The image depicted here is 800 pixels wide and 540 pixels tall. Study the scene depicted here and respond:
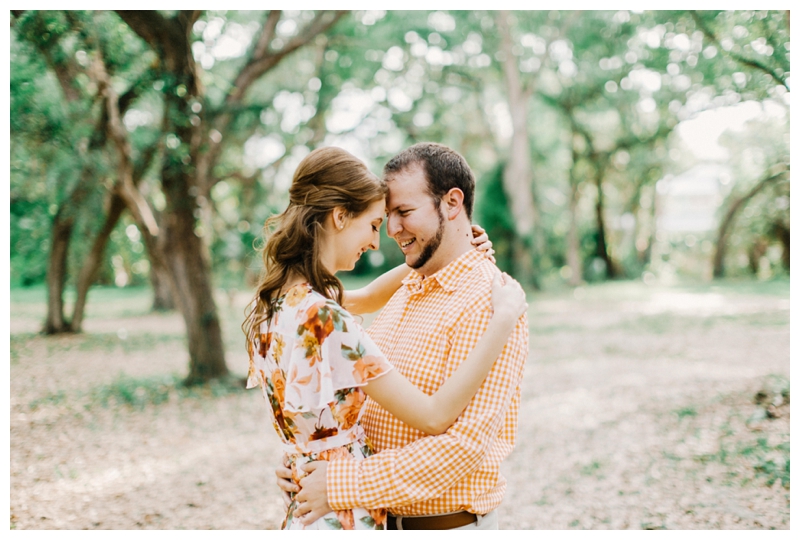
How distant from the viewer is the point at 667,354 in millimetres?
10781

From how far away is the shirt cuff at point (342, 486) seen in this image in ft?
5.89

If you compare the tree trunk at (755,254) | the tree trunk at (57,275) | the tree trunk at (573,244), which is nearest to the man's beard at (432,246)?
the tree trunk at (57,275)

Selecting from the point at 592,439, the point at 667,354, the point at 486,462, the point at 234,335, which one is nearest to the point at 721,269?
the point at 667,354

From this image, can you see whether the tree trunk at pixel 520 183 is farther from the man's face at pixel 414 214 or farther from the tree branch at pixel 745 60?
the man's face at pixel 414 214

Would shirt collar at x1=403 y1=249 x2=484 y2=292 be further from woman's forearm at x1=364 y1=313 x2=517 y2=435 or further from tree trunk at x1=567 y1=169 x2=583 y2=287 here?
tree trunk at x1=567 y1=169 x2=583 y2=287

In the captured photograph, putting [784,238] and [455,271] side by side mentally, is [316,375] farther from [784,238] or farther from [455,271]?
[784,238]

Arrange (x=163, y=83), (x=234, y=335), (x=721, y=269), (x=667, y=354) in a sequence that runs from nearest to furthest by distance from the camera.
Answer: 1. (x=163, y=83)
2. (x=667, y=354)
3. (x=234, y=335)
4. (x=721, y=269)

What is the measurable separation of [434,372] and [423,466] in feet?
1.03

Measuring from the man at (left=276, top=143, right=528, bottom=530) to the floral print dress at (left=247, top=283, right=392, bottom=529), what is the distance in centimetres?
8

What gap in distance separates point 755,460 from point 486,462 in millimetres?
4527

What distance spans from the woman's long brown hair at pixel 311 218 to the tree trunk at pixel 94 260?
36.8ft

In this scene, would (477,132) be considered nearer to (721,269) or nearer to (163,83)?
(721,269)

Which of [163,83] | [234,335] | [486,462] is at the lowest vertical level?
[234,335]
